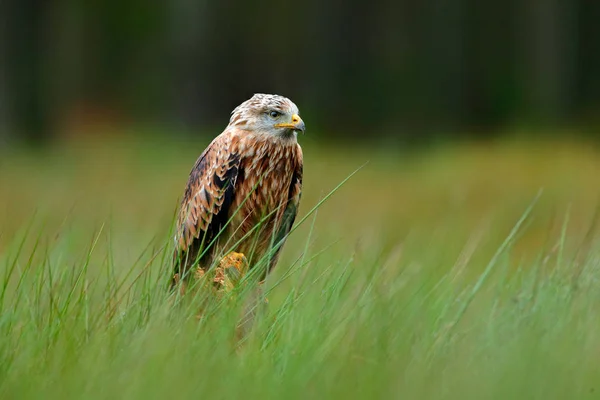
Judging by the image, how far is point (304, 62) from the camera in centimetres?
1978

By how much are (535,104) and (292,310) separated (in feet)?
46.8

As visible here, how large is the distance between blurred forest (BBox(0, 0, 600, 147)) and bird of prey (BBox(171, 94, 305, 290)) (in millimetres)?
12760

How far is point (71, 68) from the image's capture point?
20.6 meters

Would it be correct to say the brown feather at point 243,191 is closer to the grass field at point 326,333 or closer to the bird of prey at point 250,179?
the bird of prey at point 250,179

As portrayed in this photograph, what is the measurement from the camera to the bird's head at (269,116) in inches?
179

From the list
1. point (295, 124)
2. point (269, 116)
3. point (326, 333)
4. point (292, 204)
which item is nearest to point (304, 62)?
point (292, 204)

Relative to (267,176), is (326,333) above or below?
below

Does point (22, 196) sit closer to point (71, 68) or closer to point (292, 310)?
point (292, 310)

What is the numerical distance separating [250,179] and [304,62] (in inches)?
601

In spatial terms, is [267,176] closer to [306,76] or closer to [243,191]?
[243,191]

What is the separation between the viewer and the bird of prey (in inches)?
182

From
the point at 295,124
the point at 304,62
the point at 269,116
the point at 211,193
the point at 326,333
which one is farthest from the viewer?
the point at 304,62

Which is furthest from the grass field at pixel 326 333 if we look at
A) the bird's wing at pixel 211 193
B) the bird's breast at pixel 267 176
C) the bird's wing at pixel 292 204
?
the bird's wing at pixel 211 193

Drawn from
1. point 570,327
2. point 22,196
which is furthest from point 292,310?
point 22,196
